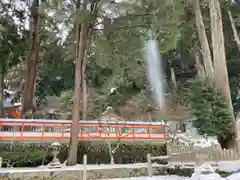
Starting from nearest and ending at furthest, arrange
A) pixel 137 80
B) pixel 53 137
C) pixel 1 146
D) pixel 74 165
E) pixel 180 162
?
1. pixel 180 162
2. pixel 74 165
3. pixel 1 146
4. pixel 53 137
5. pixel 137 80

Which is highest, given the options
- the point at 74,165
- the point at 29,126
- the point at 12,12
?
the point at 12,12

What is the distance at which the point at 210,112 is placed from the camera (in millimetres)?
8023

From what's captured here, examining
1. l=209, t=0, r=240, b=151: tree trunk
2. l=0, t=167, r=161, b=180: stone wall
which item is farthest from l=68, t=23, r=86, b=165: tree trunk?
l=209, t=0, r=240, b=151: tree trunk

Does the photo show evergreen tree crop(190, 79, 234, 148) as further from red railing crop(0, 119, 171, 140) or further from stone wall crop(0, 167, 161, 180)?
red railing crop(0, 119, 171, 140)

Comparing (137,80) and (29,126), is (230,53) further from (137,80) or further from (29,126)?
(29,126)

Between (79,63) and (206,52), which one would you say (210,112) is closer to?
(206,52)

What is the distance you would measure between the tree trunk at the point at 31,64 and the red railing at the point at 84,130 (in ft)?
6.63

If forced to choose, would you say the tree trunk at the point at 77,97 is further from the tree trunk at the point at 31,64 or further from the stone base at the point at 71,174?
the tree trunk at the point at 31,64

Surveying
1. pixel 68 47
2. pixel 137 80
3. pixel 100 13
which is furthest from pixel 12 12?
pixel 137 80

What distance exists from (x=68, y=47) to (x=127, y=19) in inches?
185

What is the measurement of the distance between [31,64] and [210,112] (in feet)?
29.2

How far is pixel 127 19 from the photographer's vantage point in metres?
10.3

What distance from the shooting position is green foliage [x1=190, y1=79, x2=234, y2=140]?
26.1 feet

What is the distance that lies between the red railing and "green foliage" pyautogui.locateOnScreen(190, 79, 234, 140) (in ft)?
13.7
